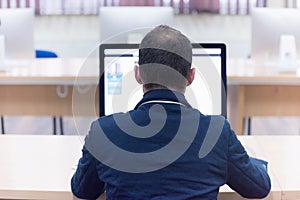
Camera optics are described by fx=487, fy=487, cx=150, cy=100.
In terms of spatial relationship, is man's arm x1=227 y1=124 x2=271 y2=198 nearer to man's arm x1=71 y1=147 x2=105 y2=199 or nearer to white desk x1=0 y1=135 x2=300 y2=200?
white desk x1=0 y1=135 x2=300 y2=200

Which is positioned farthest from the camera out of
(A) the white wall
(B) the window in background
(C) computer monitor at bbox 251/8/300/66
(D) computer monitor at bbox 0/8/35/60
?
(A) the white wall

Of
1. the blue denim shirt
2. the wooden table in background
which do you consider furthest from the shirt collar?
the wooden table in background

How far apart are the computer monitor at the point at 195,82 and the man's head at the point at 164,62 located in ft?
1.63

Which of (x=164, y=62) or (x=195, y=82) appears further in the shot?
(x=195, y=82)

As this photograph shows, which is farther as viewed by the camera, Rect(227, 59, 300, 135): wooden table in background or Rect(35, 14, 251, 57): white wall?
A: Rect(35, 14, 251, 57): white wall

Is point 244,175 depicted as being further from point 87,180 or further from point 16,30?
point 16,30

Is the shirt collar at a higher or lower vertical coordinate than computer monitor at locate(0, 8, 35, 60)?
higher

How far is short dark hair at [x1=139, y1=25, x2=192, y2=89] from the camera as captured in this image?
3.79 ft

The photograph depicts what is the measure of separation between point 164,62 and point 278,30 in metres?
1.82

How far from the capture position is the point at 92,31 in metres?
5.12

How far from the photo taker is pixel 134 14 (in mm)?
2906

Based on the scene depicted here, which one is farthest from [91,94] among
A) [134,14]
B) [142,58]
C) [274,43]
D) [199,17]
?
[199,17]

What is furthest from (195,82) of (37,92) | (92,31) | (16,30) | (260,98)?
(92,31)

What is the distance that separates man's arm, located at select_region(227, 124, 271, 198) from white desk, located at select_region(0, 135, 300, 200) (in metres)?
0.08
